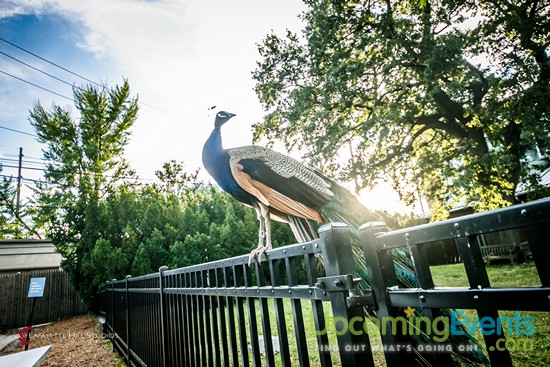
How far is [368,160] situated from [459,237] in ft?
34.2

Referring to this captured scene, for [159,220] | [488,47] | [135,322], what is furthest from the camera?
[159,220]

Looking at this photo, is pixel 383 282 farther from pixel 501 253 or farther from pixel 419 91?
pixel 501 253

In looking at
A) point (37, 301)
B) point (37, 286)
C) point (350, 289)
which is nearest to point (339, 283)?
point (350, 289)

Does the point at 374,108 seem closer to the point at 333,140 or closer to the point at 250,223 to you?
the point at 333,140

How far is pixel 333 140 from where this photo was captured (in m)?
10.2

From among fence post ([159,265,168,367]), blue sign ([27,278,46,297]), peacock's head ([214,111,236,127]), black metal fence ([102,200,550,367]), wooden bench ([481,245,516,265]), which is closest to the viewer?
black metal fence ([102,200,550,367])

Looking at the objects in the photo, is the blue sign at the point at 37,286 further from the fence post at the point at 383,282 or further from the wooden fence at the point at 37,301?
the fence post at the point at 383,282

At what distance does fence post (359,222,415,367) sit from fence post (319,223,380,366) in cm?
7

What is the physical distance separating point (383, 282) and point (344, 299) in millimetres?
149

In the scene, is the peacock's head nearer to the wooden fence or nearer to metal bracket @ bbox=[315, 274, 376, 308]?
metal bracket @ bbox=[315, 274, 376, 308]

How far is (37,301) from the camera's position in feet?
38.9

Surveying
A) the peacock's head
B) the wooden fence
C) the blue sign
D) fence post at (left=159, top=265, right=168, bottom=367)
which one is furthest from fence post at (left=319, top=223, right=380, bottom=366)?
the wooden fence

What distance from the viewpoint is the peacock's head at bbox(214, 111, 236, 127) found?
3.44m

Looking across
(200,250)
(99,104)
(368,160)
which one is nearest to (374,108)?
(368,160)
